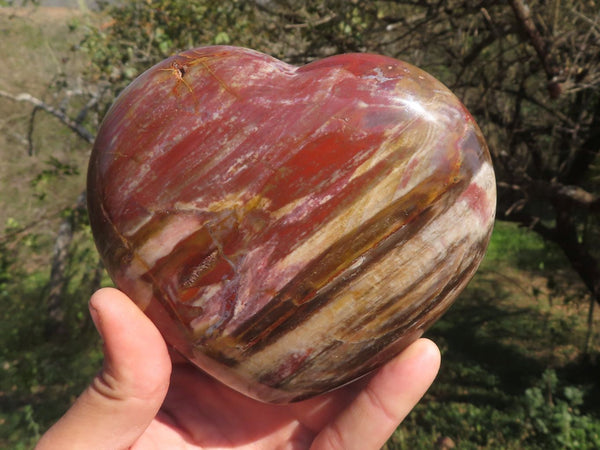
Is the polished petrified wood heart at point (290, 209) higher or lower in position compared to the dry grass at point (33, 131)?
higher

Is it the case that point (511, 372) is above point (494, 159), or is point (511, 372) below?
below

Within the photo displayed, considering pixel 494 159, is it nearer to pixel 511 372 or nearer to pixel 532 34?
pixel 532 34

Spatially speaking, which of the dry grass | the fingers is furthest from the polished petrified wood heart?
the dry grass

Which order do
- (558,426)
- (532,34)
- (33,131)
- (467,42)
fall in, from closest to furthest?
(532,34) → (558,426) → (467,42) → (33,131)

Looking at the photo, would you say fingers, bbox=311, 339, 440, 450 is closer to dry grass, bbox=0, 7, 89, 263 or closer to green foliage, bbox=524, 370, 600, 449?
green foliage, bbox=524, 370, 600, 449

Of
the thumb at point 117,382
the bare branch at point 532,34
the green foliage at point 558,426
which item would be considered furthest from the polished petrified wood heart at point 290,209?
the green foliage at point 558,426

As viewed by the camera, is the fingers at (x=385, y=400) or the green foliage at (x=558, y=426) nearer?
the fingers at (x=385, y=400)

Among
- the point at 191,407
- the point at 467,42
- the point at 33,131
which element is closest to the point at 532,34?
the point at 467,42

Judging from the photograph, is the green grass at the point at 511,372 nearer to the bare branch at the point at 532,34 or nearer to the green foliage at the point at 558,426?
the green foliage at the point at 558,426
